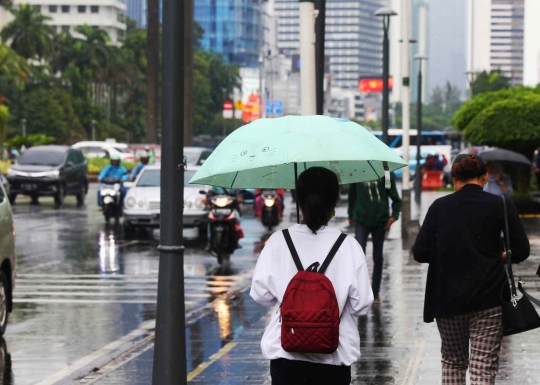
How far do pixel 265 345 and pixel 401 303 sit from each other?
801 cm

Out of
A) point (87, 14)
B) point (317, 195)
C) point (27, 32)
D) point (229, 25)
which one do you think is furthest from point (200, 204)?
point (229, 25)

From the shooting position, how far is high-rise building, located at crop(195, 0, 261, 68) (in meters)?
180

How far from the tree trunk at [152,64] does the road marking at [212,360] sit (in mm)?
40293

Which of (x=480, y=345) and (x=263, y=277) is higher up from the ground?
(x=263, y=277)

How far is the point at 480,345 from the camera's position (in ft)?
19.9

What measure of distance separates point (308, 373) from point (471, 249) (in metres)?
1.70

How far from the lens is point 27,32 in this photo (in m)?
99.6

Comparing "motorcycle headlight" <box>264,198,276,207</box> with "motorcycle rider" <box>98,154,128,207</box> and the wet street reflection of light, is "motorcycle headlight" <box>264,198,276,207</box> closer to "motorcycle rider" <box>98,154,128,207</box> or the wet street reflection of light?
"motorcycle rider" <box>98,154,128,207</box>

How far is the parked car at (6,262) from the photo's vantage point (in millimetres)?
10812

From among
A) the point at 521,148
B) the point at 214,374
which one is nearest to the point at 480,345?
the point at 214,374

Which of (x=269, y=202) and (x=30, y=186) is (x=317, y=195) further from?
(x=30, y=186)

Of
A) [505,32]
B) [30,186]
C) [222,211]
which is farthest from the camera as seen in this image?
[505,32]

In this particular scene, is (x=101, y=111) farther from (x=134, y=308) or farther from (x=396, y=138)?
(x=134, y=308)

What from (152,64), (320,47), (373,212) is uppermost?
(152,64)
